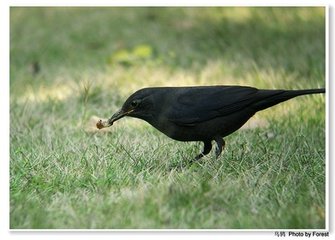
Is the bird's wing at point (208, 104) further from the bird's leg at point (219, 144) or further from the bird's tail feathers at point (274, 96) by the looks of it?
the bird's leg at point (219, 144)

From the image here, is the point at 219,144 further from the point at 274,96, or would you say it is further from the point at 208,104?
the point at 274,96

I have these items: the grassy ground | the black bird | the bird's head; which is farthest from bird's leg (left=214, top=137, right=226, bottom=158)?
the bird's head

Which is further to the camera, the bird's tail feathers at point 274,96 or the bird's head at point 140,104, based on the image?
the bird's head at point 140,104

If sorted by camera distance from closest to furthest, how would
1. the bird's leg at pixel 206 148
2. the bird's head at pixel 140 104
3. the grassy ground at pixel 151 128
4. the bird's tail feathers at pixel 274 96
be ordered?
the grassy ground at pixel 151 128
the bird's tail feathers at pixel 274 96
the bird's head at pixel 140 104
the bird's leg at pixel 206 148

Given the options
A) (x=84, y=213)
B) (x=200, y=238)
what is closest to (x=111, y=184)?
(x=84, y=213)

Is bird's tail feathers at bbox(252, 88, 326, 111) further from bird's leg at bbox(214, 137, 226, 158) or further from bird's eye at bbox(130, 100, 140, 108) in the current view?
bird's eye at bbox(130, 100, 140, 108)

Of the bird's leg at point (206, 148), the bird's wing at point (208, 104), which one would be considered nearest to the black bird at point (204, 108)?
the bird's wing at point (208, 104)

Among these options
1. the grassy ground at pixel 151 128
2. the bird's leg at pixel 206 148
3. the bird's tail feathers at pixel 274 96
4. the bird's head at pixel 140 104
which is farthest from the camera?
the bird's leg at pixel 206 148
